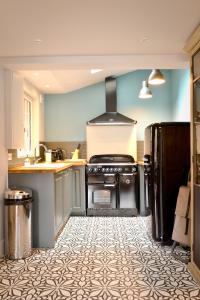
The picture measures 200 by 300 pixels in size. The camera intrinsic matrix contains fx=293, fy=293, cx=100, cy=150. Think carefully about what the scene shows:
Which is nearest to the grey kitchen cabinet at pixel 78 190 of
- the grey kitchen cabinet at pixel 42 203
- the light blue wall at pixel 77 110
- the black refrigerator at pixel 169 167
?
the light blue wall at pixel 77 110

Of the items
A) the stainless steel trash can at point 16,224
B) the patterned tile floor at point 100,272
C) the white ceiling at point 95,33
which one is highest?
the white ceiling at point 95,33

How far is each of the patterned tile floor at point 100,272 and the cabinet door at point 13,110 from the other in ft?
4.43

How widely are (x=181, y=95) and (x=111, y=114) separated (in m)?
1.42

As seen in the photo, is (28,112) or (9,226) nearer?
(9,226)

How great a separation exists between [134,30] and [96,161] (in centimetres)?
358

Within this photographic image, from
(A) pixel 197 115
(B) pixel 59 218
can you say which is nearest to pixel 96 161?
(B) pixel 59 218

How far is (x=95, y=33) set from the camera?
2.61 meters

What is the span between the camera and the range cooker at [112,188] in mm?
5336

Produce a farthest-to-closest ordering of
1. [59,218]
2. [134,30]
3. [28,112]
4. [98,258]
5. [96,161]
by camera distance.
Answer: [96,161] < [28,112] < [59,218] < [98,258] < [134,30]

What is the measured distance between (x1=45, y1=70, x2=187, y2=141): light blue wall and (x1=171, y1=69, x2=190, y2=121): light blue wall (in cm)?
23

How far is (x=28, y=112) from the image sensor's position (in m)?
5.24

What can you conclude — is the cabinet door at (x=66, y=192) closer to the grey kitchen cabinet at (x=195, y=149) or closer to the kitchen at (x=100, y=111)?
the kitchen at (x=100, y=111)

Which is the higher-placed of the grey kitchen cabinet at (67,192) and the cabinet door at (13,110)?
the cabinet door at (13,110)

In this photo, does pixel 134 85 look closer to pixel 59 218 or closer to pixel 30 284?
pixel 59 218
